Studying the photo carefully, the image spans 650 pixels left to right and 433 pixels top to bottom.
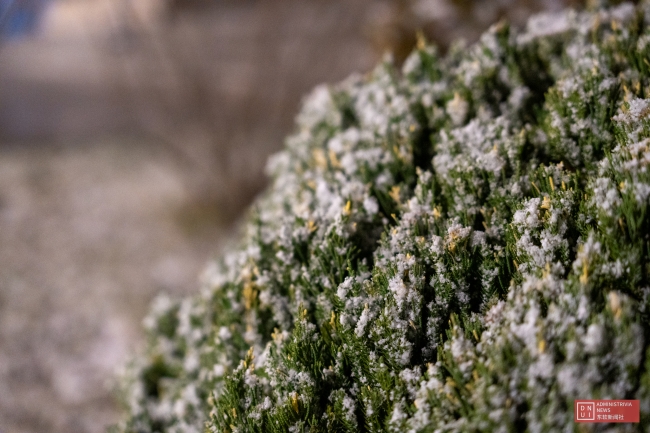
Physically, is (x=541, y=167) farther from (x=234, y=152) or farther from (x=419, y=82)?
(x=234, y=152)

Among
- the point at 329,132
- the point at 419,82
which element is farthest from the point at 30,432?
the point at 419,82

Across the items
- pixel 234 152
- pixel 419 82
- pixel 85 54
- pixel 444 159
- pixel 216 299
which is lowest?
pixel 216 299

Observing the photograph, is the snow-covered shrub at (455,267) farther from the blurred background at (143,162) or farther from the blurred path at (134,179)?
the blurred path at (134,179)

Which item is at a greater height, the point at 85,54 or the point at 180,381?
the point at 85,54
